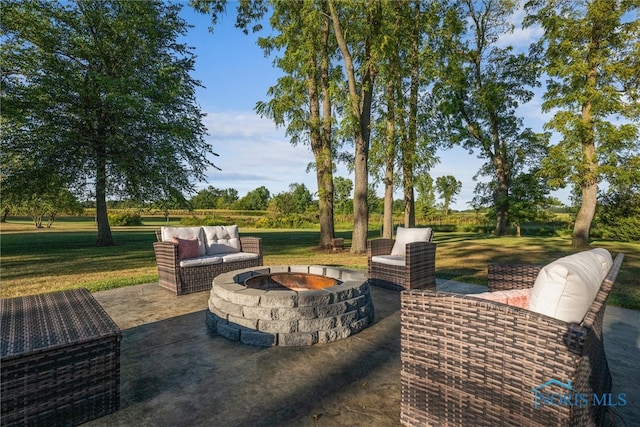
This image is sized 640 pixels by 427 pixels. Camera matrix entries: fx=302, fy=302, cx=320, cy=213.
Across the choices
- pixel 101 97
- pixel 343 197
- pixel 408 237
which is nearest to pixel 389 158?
pixel 408 237

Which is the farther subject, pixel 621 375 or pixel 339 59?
pixel 339 59

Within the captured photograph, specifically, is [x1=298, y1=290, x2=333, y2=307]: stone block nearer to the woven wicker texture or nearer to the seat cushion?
the seat cushion

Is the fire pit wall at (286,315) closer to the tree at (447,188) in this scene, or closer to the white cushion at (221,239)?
the white cushion at (221,239)

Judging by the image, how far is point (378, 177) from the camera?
37.0 feet

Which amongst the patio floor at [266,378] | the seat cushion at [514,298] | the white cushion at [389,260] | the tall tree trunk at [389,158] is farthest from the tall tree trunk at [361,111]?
the seat cushion at [514,298]

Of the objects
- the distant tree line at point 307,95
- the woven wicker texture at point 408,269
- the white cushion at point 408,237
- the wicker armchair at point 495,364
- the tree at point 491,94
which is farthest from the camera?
the tree at point 491,94

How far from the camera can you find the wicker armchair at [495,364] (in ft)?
4.37

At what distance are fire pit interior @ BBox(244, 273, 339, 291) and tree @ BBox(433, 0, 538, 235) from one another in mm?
14280

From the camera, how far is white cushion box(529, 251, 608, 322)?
1430 millimetres

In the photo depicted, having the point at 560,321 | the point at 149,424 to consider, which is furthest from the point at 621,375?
the point at 149,424

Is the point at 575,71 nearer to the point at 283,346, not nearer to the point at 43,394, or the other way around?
the point at 283,346

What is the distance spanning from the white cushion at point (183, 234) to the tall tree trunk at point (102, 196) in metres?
8.22

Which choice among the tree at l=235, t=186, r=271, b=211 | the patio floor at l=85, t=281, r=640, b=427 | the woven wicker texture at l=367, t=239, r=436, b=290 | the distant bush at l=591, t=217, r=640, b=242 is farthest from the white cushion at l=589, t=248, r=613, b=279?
the tree at l=235, t=186, r=271, b=211

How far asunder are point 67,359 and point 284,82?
33.8ft
